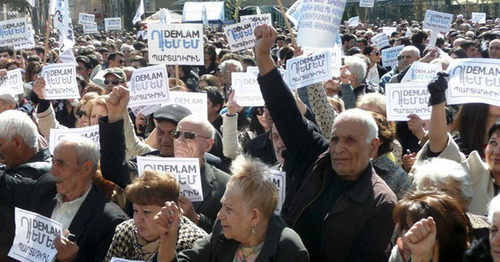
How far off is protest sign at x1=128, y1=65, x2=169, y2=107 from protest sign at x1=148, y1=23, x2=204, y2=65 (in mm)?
1219

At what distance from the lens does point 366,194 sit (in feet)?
14.5

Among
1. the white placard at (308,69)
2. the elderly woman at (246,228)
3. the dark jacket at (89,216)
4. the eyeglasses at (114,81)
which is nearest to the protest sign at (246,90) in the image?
the white placard at (308,69)

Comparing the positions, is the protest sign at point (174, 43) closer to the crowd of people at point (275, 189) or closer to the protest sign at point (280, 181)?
the crowd of people at point (275, 189)

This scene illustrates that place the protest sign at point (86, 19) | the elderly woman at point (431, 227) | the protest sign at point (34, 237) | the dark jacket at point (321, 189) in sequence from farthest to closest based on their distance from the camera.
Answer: the protest sign at point (86, 19) < the protest sign at point (34, 237) < the dark jacket at point (321, 189) < the elderly woman at point (431, 227)

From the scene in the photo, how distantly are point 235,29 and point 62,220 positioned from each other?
8.10m

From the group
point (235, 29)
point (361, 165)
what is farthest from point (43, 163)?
point (235, 29)

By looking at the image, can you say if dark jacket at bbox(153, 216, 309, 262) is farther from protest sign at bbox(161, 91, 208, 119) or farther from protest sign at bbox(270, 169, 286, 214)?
protest sign at bbox(161, 91, 208, 119)

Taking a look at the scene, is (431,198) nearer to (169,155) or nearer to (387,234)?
(387,234)

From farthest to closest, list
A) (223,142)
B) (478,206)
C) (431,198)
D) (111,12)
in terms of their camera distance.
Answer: (111,12) → (223,142) → (478,206) → (431,198)

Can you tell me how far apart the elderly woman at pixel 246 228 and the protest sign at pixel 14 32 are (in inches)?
380

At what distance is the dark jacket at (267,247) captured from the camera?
409cm

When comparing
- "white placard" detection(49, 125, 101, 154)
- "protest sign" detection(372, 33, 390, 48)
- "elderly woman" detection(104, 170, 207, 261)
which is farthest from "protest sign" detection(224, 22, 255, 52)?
"elderly woman" detection(104, 170, 207, 261)

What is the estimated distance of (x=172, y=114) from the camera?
6051 mm

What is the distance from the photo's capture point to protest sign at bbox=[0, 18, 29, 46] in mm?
13102
